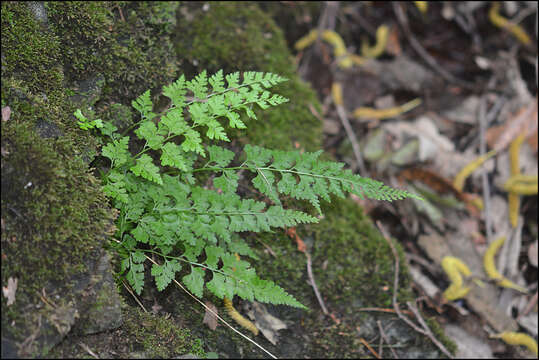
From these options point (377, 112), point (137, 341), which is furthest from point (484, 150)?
point (137, 341)

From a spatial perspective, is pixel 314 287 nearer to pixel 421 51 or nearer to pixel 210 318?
pixel 210 318

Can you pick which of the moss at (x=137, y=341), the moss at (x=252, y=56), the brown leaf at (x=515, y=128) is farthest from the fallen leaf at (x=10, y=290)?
the brown leaf at (x=515, y=128)

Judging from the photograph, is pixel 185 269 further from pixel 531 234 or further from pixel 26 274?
pixel 531 234

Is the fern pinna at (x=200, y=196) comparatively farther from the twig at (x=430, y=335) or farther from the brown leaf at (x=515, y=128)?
the brown leaf at (x=515, y=128)

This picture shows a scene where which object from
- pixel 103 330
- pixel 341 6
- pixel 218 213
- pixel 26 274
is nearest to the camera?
pixel 26 274

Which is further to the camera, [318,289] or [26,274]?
[318,289]

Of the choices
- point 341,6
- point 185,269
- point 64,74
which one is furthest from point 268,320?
point 341,6
